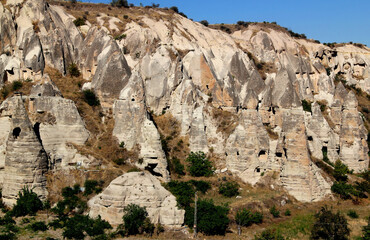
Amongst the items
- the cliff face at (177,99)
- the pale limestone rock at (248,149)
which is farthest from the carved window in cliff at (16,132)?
the pale limestone rock at (248,149)

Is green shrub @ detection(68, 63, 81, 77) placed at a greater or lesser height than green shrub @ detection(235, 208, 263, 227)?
greater

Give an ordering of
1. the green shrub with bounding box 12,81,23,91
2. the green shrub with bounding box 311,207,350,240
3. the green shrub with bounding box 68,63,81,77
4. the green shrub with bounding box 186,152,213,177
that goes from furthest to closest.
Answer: the green shrub with bounding box 68,63,81,77, the green shrub with bounding box 12,81,23,91, the green shrub with bounding box 186,152,213,177, the green shrub with bounding box 311,207,350,240

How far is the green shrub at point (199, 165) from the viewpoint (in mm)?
28250

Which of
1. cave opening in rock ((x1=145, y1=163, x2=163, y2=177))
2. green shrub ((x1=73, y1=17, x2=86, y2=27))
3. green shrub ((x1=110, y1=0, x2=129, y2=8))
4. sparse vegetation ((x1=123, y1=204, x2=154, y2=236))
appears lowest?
sparse vegetation ((x1=123, y1=204, x2=154, y2=236))

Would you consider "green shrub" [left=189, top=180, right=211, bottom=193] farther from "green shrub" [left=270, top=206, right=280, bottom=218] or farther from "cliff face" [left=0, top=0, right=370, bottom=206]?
"green shrub" [left=270, top=206, right=280, bottom=218]

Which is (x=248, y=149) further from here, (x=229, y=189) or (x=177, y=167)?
(x=177, y=167)

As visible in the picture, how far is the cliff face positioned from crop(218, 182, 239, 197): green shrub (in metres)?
2.01

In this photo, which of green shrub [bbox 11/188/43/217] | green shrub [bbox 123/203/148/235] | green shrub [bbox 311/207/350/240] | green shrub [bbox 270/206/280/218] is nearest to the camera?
green shrub [bbox 123/203/148/235]

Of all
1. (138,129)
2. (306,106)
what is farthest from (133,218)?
(306,106)

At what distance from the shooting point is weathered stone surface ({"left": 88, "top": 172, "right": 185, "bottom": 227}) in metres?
20.5

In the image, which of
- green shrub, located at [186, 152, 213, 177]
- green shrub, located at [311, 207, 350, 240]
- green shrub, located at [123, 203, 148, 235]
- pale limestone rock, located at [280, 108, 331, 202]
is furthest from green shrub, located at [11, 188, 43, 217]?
pale limestone rock, located at [280, 108, 331, 202]

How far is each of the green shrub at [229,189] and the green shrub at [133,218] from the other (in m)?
7.28

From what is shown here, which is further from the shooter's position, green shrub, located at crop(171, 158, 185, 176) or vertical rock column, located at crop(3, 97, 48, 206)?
green shrub, located at crop(171, 158, 185, 176)

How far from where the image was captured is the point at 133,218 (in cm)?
1959
